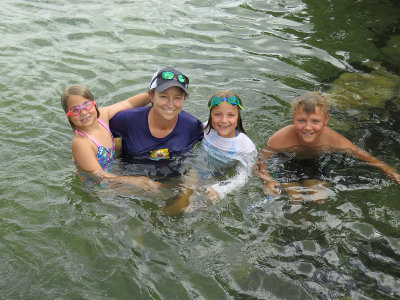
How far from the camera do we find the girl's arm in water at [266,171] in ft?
16.9

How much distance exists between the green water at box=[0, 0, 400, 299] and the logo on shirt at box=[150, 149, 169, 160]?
652 mm

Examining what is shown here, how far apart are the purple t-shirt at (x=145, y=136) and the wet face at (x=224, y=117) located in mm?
296

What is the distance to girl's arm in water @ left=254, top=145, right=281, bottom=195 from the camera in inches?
203

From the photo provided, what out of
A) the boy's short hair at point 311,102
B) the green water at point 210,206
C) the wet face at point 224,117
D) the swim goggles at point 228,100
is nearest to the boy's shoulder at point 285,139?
the boy's short hair at point 311,102

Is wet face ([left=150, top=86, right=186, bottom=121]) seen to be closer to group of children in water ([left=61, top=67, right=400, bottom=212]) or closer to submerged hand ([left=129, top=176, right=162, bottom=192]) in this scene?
group of children in water ([left=61, top=67, right=400, bottom=212])

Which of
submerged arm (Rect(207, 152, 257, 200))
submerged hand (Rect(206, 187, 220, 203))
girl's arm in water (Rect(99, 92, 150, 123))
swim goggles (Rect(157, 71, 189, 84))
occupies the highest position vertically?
swim goggles (Rect(157, 71, 189, 84))

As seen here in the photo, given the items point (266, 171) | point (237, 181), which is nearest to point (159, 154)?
point (237, 181)

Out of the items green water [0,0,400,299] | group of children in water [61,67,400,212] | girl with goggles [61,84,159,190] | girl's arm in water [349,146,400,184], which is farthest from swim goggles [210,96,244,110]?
girl's arm in water [349,146,400,184]

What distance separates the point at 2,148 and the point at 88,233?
221cm

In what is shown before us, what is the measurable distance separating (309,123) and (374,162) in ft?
3.04

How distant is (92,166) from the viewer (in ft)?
16.1

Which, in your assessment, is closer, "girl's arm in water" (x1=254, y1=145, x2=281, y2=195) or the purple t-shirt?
"girl's arm in water" (x1=254, y1=145, x2=281, y2=195)

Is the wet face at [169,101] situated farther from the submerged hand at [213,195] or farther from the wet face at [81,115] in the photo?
the submerged hand at [213,195]

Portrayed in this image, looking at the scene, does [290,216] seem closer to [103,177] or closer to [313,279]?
[313,279]
